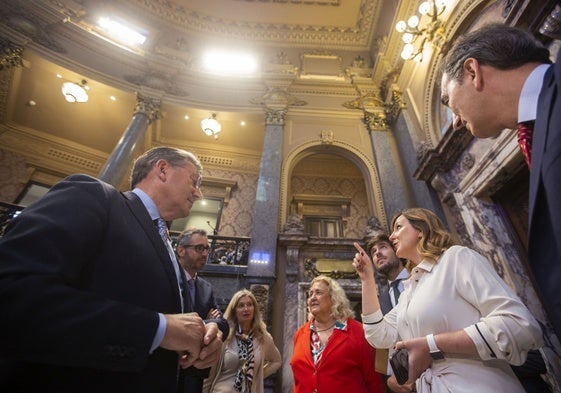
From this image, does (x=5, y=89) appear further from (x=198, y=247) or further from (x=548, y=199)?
(x=548, y=199)

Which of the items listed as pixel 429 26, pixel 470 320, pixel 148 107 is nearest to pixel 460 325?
pixel 470 320

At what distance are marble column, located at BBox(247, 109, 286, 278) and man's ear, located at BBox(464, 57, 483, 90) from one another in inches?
178

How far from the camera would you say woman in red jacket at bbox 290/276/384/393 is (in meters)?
2.37

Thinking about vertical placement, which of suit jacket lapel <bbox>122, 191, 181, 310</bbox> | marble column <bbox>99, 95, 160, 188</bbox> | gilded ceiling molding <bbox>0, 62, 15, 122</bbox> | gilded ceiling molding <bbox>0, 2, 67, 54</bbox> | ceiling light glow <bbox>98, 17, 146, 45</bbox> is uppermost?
ceiling light glow <bbox>98, 17, 146, 45</bbox>

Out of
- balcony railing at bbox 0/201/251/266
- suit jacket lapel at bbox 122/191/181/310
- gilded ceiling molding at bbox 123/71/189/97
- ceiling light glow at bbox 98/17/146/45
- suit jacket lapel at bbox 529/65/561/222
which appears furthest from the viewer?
ceiling light glow at bbox 98/17/146/45

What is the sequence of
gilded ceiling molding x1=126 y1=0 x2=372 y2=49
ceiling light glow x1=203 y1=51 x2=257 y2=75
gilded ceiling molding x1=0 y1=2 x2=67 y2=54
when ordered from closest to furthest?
1. gilded ceiling molding x1=0 y1=2 x2=67 y2=54
2. ceiling light glow x1=203 y1=51 x2=257 y2=75
3. gilded ceiling molding x1=126 y1=0 x2=372 y2=49

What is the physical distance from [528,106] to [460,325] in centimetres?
109

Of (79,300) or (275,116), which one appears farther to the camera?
(275,116)

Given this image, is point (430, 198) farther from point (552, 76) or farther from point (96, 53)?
point (96, 53)

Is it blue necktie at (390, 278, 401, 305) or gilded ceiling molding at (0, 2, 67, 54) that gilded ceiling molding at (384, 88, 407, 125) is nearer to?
blue necktie at (390, 278, 401, 305)

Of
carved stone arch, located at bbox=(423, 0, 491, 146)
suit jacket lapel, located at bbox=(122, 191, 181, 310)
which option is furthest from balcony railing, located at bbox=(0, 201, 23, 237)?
carved stone arch, located at bbox=(423, 0, 491, 146)

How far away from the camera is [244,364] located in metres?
2.80

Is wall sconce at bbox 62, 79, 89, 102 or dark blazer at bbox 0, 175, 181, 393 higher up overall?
wall sconce at bbox 62, 79, 89, 102

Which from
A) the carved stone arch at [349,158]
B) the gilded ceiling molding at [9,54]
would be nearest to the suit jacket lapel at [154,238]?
the carved stone arch at [349,158]
